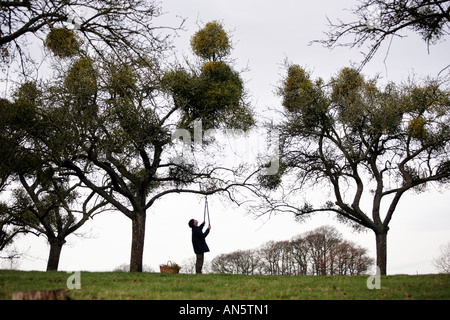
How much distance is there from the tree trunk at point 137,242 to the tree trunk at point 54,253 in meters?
6.97

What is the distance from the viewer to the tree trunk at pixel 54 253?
17984mm

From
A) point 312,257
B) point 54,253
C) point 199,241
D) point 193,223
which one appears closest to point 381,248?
point 199,241

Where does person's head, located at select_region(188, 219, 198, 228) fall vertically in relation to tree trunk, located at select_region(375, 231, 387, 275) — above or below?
above

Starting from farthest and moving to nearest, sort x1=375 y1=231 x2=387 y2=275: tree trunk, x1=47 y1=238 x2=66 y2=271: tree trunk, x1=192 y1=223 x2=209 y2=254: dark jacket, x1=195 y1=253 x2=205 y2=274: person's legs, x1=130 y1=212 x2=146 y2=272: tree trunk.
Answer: x1=47 y1=238 x2=66 y2=271: tree trunk → x1=375 y1=231 x2=387 y2=275: tree trunk → x1=130 y1=212 x2=146 y2=272: tree trunk → x1=195 y1=253 x2=205 y2=274: person's legs → x1=192 y1=223 x2=209 y2=254: dark jacket

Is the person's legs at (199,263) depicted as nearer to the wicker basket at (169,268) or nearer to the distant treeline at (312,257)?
the wicker basket at (169,268)

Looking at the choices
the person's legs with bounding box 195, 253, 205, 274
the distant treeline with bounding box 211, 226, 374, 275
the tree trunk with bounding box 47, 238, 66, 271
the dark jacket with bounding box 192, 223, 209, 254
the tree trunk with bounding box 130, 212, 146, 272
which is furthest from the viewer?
the distant treeline with bounding box 211, 226, 374, 275

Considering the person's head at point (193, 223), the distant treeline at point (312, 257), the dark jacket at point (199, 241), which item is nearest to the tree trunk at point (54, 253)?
the person's head at point (193, 223)

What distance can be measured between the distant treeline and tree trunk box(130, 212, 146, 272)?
87.2 ft

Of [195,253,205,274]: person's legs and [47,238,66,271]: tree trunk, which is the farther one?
[47,238,66,271]: tree trunk

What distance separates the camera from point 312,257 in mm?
40188

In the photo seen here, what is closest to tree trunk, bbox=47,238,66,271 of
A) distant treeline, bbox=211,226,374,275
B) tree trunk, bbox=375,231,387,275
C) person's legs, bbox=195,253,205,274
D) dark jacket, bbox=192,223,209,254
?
person's legs, bbox=195,253,205,274

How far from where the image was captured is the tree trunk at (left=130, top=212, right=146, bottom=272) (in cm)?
1297

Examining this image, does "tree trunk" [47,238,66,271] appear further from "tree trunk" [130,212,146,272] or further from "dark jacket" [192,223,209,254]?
"dark jacket" [192,223,209,254]
